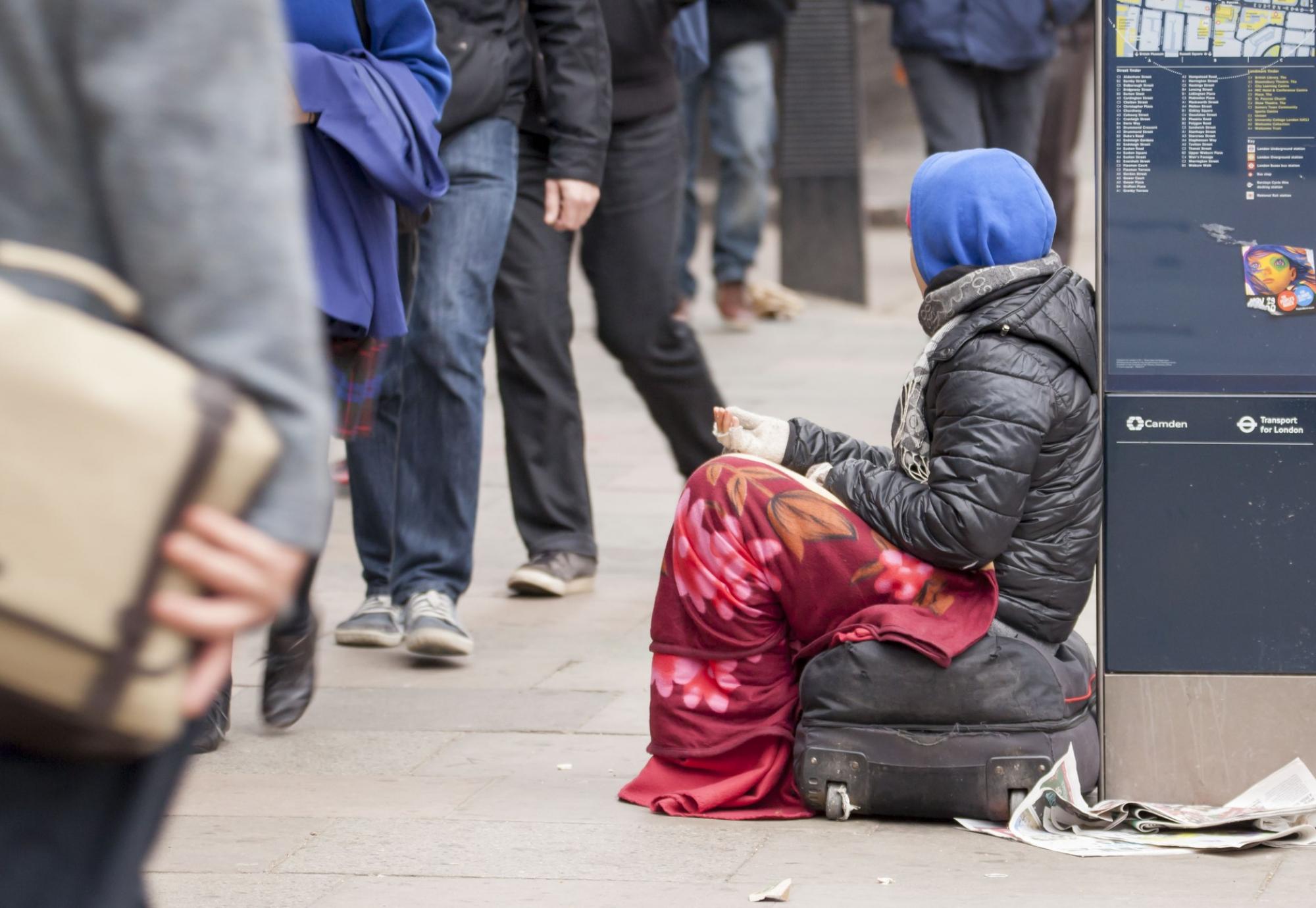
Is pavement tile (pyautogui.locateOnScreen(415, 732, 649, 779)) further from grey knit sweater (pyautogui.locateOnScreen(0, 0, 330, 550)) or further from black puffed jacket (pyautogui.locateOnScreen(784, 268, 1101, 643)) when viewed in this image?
grey knit sweater (pyautogui.locateOnScreen(0, 0, 330, 550))

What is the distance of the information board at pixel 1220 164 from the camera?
3416mm

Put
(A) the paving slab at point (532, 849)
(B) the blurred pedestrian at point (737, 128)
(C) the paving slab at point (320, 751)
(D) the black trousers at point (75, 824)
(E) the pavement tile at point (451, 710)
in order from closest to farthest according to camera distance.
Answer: (D) the black trousers at point (75, 824), (A) the paving slab at point (532, 849), (C) the paving slab at point (320, 751), (E) the pavement tile at point (451, 710), (B) the blurred pedestrian at point (737, 128)

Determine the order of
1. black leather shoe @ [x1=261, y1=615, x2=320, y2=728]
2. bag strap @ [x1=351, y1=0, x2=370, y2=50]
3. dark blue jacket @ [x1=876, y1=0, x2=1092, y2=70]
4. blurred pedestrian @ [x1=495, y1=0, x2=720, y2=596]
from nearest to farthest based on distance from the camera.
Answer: black leather shoe @ [x1=261, y1=615, x2=320, y2=728] → bag strap @ [x1=351, y1=0, x2=370, y2=50] → blurred pedestrian @ [x1=495, y1=0, x2=720, y2=596] → dark blue jacket @ [x1=876, y1=0, x2=1092, y2=70]

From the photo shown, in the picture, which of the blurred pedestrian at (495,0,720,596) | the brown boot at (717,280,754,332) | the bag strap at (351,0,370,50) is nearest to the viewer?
the bag strap at (351,0,370,50)

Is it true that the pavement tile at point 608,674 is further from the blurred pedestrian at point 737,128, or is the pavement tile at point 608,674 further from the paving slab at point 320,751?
the blurred pedestrian at point 737,128

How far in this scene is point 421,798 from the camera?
146 inches

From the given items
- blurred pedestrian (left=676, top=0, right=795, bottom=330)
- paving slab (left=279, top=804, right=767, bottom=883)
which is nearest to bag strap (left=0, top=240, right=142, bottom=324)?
paving slab (left=279, top=804, right=767, bottom=883)

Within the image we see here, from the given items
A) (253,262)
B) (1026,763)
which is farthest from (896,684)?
(253,262)

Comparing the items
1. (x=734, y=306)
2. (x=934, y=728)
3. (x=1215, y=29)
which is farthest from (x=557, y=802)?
(x=734, y=306)

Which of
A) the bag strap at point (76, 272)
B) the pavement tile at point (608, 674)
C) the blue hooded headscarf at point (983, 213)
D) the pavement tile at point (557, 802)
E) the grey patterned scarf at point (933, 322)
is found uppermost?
the bag strap at point (76, 272)

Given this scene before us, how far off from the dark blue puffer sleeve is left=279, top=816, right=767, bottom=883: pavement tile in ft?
2.03

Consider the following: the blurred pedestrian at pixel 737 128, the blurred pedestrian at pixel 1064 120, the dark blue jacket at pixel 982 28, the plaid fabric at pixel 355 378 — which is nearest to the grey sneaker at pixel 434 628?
the plaid fabric at pixel 355 378

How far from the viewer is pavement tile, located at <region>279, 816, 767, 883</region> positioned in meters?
3.28

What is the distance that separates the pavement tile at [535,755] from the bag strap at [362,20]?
1.47 metres
